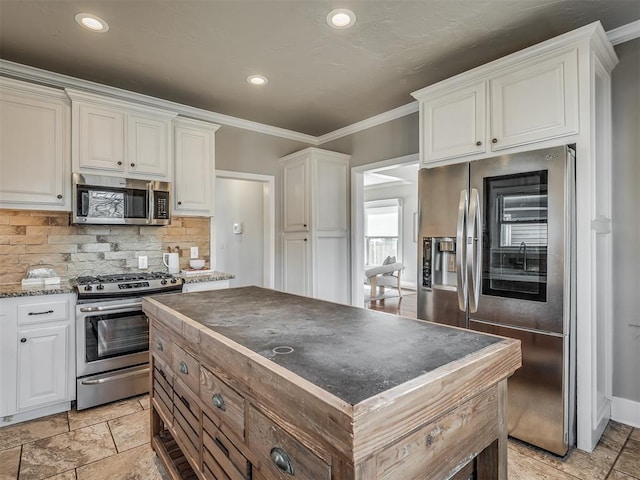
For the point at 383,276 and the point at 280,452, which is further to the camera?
the point at 383,276

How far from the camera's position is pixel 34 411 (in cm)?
249

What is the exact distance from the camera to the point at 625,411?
7.87 feet

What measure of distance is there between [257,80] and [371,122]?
4.92 ft

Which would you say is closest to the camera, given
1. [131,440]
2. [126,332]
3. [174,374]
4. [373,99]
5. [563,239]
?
[174,374]

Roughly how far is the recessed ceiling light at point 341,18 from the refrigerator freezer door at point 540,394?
218cm

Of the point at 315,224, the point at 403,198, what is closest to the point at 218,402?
→ the point at 315,224

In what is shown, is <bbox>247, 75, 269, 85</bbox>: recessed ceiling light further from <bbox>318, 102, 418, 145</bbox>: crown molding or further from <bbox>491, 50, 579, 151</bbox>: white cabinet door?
A: <bbox>491, 50, 579, 151</bbox>: white cabinet door

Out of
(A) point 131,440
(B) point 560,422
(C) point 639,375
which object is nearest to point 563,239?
(B) point 560,422

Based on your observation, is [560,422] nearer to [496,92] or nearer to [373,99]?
[496,92]

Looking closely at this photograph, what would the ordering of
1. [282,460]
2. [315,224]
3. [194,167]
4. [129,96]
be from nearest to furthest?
[282,460], [129,96], [194,167], [315,224]

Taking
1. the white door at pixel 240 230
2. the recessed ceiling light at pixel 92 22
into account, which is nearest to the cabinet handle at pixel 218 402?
the recessed ceiling light at pixel 92 22

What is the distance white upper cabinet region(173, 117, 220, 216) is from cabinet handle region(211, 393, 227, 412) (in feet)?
8.03

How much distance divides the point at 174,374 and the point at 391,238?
25.7 ft

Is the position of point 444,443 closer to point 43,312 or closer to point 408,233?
point 43,312
